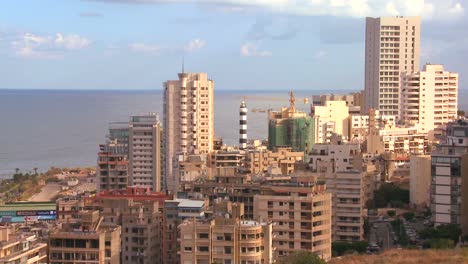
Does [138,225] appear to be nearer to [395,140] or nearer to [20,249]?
[20,249]

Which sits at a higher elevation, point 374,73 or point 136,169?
point 374,73

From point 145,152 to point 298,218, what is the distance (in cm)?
1467

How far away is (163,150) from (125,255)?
13.9 meters

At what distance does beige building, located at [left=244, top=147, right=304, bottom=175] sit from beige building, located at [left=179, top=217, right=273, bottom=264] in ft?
40.1

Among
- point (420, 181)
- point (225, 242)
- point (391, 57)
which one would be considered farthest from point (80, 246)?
point (391, 57)

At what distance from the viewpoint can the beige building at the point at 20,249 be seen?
15.5 meters

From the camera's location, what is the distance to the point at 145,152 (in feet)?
111

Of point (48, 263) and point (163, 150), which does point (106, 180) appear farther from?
point (48, 263)

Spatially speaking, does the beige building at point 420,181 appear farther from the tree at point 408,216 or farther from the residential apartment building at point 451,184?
the residential apartment building at point 451,184

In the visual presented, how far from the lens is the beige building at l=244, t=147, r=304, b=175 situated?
30.5 metres

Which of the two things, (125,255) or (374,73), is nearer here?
(125,255)

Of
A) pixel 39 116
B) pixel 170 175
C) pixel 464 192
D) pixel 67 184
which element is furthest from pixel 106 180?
pixel 39 116

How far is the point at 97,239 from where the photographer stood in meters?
17.7

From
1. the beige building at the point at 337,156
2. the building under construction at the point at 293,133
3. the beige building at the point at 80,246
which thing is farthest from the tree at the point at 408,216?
the beige building at the point at 80,246
